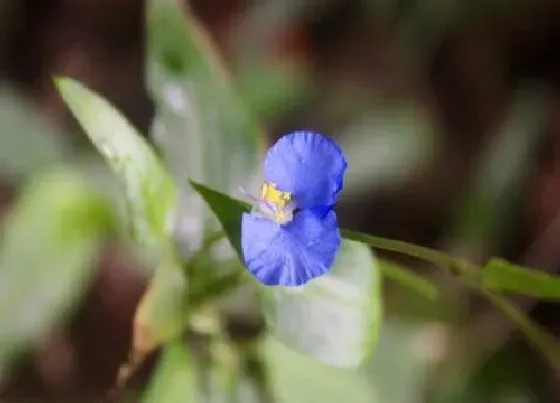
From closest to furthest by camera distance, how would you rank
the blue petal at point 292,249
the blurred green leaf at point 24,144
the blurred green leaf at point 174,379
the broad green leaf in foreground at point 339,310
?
the blue petal at point 292,249 → the broad green leaf in foreground at point 339,310 → the blurred green leaf at point 174,379 → the blurred green leaf at point 24,144

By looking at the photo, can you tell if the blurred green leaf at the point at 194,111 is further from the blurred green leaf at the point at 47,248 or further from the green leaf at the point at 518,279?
the green leaf at the point at 518,279

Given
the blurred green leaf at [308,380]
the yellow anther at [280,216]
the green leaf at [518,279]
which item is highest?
the yellow anther at [280,216]

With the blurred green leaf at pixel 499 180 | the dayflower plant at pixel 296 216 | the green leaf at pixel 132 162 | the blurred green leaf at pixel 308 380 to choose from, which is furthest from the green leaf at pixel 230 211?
the blurred green leaf at pixel 499 180

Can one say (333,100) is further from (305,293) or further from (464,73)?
(305,293)

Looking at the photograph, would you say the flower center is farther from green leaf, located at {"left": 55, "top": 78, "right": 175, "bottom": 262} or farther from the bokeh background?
the bokeh background

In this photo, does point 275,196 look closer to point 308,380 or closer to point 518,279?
point 518,279
